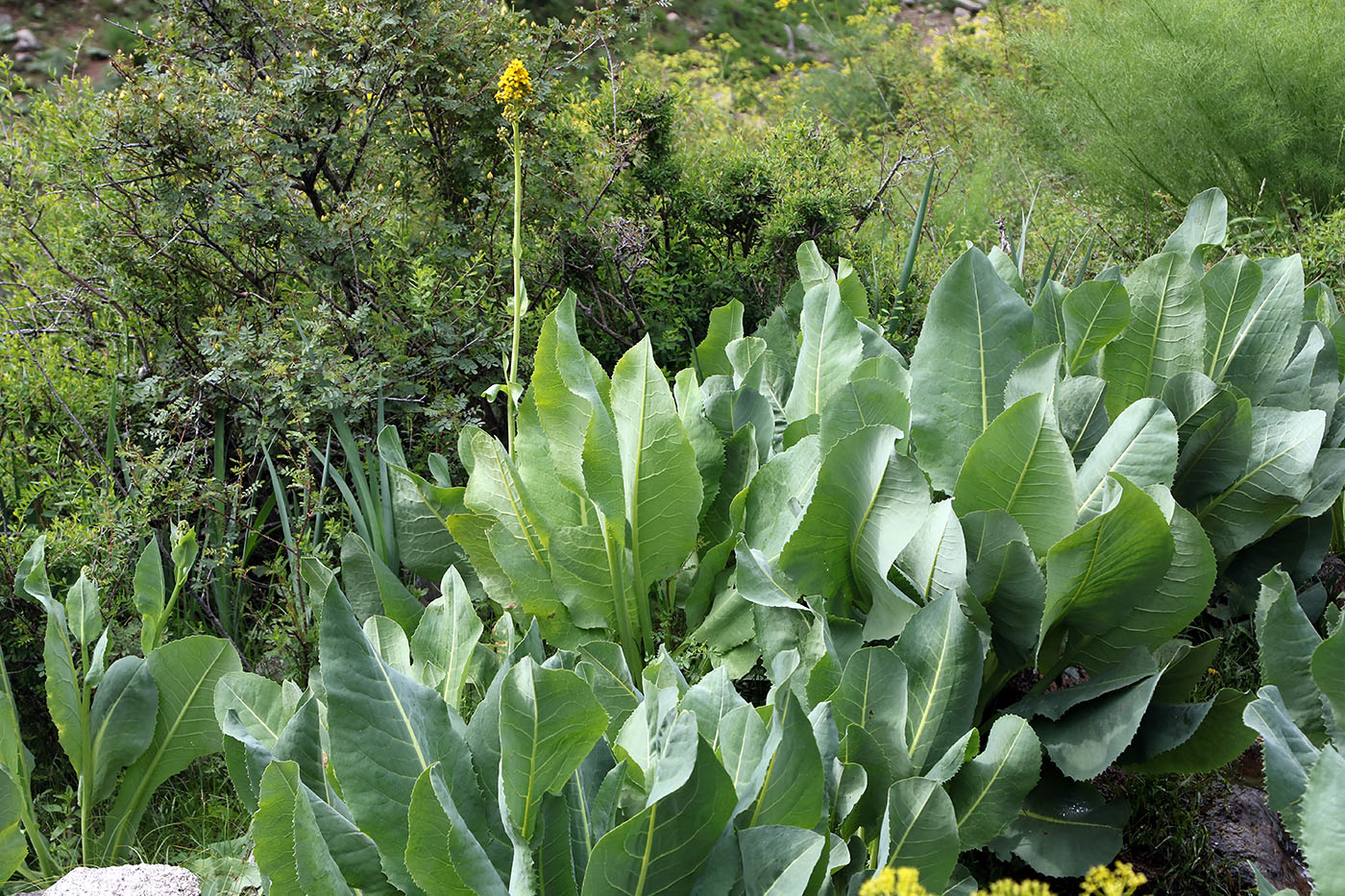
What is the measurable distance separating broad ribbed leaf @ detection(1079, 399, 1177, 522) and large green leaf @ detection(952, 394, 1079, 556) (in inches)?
2.7

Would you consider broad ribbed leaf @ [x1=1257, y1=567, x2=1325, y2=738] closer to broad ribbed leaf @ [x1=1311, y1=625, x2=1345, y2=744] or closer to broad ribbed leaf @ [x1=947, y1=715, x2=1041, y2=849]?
broad ribbed leaf @ [x1=1311, y1=625, x2=1345, y2=744]

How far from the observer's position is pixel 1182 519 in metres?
1.51

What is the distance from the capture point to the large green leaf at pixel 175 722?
2002 mm

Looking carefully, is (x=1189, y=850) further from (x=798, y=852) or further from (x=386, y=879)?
(x=386, y=879)

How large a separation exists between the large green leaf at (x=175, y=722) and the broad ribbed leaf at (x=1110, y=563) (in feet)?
5.10

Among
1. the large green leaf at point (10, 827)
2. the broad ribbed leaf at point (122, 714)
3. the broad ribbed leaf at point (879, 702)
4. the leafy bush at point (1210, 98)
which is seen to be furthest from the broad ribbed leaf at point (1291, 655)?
the leafy bush at point (1210, 98)

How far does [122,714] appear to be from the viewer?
2.00 m

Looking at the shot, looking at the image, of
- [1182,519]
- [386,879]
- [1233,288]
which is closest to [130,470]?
[386,879]

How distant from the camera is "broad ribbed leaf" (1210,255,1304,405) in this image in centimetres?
209

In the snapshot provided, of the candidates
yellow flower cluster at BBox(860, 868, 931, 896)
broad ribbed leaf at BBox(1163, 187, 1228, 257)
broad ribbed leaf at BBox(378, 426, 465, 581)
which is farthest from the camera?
broad ribbed leaf at BBox(1163, 187, 1228, 257)

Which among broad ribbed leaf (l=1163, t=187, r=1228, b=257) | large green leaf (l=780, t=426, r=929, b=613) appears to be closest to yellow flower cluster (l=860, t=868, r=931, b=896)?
large green leaf (l=780, t=426, r=929, b=613)

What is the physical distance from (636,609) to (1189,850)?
3.53ft

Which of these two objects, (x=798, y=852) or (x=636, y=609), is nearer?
(x=798, y=852)

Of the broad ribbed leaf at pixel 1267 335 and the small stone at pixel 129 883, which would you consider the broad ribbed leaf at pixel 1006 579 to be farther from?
the small stone at pixel 129 883
